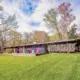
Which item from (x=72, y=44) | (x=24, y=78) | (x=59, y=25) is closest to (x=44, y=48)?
(x=72, y=44)

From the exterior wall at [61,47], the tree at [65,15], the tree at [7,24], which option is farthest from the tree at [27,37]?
the exterior wall at [61,47]

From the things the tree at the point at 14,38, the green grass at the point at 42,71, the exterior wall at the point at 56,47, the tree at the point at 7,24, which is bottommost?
the green grass at the point at 42,71

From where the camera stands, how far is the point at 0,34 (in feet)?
148

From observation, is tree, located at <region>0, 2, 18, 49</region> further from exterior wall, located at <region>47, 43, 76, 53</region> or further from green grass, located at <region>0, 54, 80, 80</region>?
green grass, located at <region>0, 54, 80, 80</region>

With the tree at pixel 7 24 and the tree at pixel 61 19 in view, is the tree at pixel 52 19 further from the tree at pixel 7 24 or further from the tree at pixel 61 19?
the tree at pixel 7 24

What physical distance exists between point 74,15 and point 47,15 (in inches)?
316

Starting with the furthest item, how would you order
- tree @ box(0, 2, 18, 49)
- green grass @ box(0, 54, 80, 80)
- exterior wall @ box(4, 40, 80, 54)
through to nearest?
tree @ box(0, 2, 18, 49) < exterior wall @ box(4, 40, 80, 54) < green grass @ box(0, 54, 80, 80)

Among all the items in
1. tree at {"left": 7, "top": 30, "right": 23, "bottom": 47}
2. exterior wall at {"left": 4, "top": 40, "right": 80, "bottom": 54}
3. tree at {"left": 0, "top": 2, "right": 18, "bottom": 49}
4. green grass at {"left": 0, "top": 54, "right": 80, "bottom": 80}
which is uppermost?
tree at {"left": 0, "top": 2, "right": 18, "bottom": 49}

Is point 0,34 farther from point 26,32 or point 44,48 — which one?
point 44,48

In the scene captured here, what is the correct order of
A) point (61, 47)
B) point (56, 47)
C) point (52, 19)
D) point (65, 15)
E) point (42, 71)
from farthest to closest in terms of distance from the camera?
point (52, 19), point (65, 15), point (56, 47), point (61, 47), point (42, 71)

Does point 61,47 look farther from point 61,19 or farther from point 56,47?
point 61,19

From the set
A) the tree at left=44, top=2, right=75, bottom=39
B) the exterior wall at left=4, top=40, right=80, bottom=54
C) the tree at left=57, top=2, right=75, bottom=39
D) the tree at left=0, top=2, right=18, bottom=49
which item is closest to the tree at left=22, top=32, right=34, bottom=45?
the tree at left=0, top=2, right=18, bottom=49

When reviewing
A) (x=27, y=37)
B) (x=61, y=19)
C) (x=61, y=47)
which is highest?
(x=61, y=19)

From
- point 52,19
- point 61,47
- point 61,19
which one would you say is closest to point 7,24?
point 52,19
